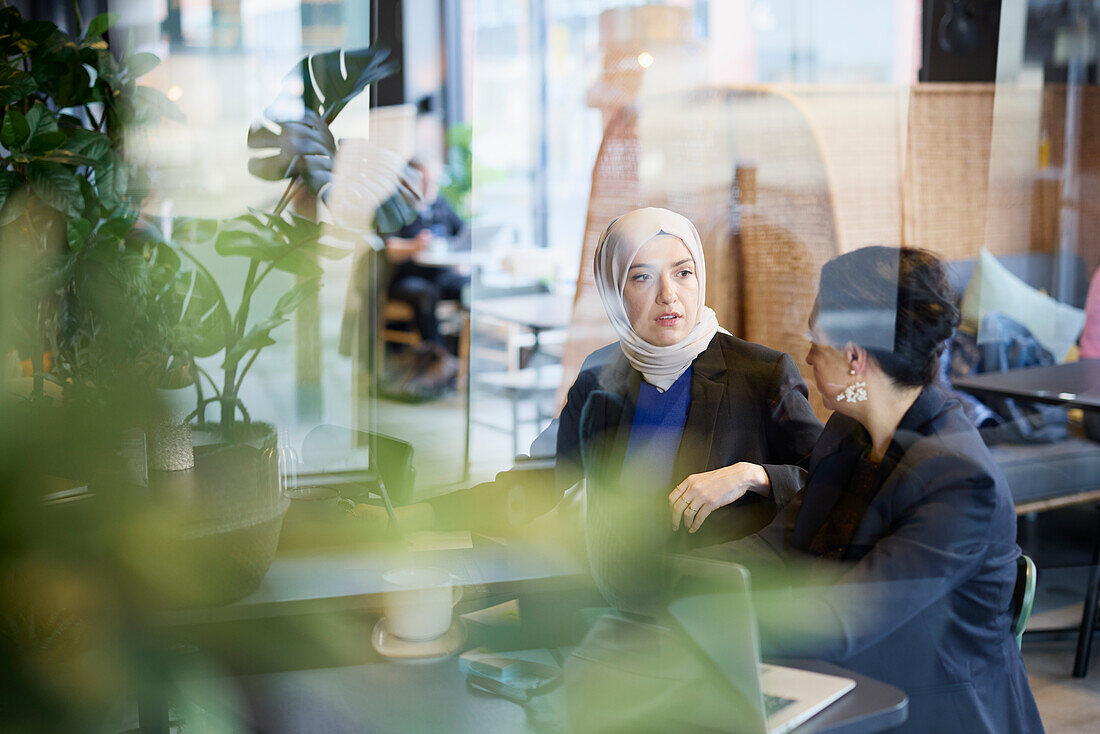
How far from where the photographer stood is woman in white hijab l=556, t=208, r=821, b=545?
0.88 meters

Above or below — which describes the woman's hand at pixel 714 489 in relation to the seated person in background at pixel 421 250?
below

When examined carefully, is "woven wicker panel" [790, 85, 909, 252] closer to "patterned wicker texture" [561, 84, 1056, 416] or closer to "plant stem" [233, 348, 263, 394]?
"patterned wicker texture" [561, 84, 1056, 416]

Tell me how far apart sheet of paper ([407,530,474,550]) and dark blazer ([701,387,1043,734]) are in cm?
29

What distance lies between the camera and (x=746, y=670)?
34.8 inches

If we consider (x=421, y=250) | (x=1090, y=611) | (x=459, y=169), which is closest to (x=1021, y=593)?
(x=1090, y=611)

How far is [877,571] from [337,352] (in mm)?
849

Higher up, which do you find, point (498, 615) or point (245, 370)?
point (245, 370)

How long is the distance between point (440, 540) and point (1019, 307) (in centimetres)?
86

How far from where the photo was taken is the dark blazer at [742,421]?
35.0 inches

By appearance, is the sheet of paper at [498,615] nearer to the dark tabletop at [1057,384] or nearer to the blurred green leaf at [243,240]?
the blurred green leaf at [243,240]

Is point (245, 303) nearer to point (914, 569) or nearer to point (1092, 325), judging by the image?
point (914, 569)

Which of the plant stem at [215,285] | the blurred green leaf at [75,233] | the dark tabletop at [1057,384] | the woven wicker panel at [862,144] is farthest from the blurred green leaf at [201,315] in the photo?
the dark tabletop at [1057,384]

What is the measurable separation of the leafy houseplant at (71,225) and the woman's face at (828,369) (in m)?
0.76

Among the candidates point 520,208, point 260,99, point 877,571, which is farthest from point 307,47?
point 877,571
